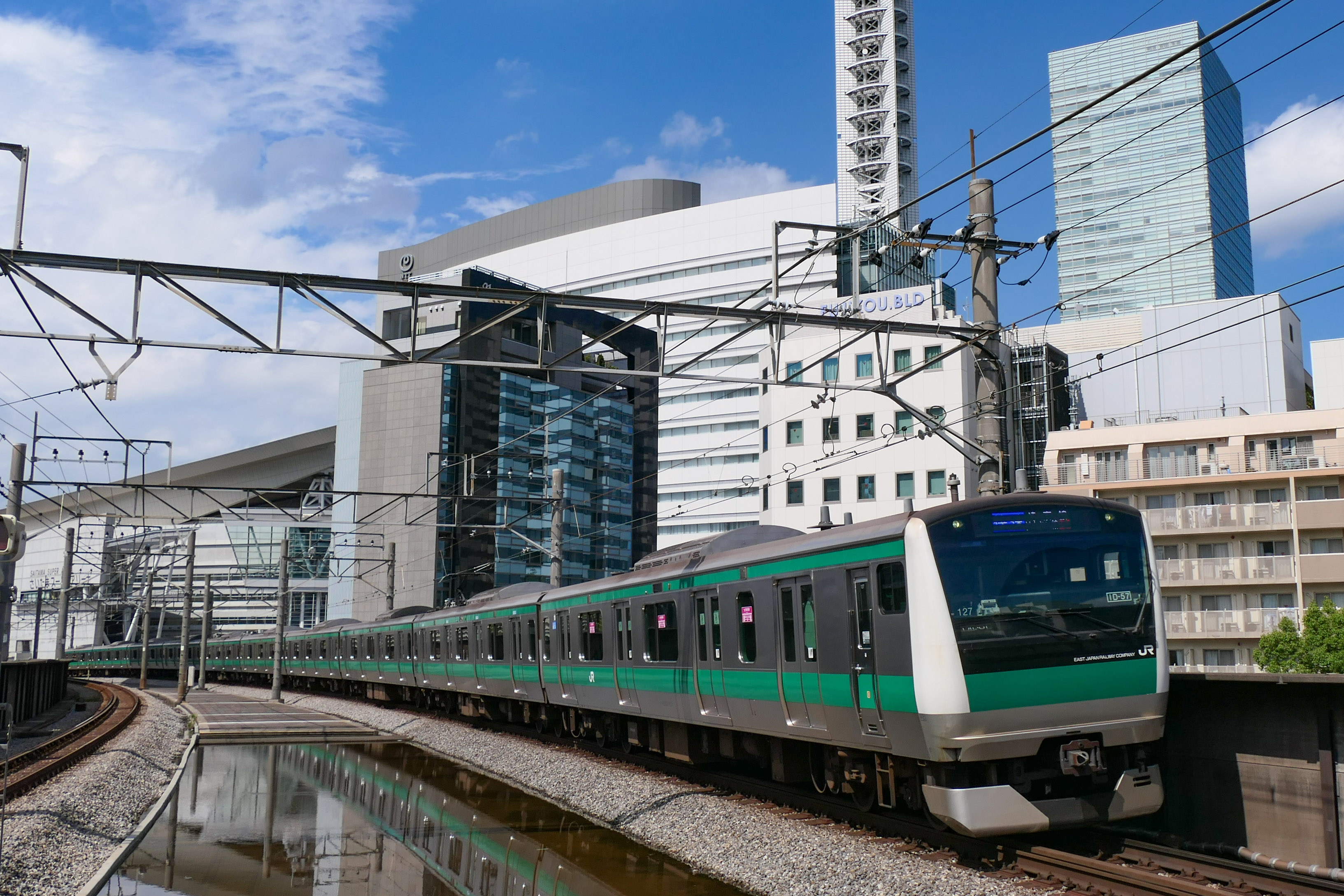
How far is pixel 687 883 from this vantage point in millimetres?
10562

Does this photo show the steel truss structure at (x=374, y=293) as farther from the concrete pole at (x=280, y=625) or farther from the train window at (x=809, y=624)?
the concrete pole at (x=280, y=625)

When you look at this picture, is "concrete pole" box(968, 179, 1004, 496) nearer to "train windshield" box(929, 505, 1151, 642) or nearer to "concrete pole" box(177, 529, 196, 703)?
"train windshield" box(929, 505, 1151, 642)

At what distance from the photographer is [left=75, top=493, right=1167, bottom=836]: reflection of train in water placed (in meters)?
10.1

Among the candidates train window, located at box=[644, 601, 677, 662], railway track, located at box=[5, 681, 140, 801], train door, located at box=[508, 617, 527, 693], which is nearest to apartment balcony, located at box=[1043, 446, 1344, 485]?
train door, located at box=[508, 617, 527, 693]

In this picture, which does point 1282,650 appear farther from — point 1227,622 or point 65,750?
point 65,750

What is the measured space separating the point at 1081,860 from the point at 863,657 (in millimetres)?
2809

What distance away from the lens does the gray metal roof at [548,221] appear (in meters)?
121

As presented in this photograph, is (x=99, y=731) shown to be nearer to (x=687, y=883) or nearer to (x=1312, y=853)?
(x=687, y=883)

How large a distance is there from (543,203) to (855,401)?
79.0m

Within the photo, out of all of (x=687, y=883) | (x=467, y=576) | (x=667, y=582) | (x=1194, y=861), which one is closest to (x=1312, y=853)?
(x=1194, y=861)

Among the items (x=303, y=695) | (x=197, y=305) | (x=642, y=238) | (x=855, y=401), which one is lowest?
(x=303, y=695)

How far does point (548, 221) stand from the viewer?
129250 mm

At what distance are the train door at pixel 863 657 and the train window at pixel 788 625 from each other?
1.33m

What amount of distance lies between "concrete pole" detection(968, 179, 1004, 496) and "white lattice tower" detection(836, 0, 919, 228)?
320 feet
